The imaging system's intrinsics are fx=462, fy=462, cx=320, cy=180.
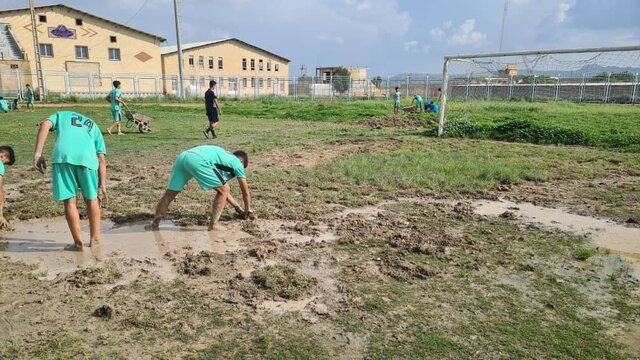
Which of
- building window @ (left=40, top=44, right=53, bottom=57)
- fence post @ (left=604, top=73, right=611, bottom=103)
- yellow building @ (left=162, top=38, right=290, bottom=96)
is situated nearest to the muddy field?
fence post @ (left=604, top=73, right=611, bottom=103)

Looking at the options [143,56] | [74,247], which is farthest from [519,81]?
[143,56]

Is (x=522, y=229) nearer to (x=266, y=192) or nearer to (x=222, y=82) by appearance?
(x=266, y=192)

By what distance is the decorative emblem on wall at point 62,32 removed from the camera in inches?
1623

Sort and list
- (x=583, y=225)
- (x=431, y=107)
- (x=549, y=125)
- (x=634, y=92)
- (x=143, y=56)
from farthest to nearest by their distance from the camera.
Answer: (x=143, y=56)
(x=431, y=107)
(x=634, y=92)
(x=549, y=125)
(x=583, y=225)

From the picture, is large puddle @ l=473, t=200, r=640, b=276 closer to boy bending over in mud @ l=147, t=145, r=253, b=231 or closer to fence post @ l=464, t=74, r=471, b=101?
boy bending over in mud @ l=147, t=145, r=253, b=231

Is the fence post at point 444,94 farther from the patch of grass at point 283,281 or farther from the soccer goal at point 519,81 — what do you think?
the patch of grass at point 283,281

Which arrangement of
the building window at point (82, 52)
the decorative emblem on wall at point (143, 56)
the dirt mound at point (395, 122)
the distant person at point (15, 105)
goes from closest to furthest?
1. the dirt mound at point (395, 122)
2. the distant person at point (15, 105)
3. the building window at point (82, 52)
4. the decorative emblem on wall at point (143, 56)

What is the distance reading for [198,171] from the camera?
5422mm

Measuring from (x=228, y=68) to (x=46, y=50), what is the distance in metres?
20.8

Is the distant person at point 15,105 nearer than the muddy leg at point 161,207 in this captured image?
No

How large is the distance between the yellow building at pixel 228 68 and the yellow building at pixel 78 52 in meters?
3.31

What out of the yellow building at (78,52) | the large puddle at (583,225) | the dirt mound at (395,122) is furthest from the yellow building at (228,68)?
the large puddle at (583,225)

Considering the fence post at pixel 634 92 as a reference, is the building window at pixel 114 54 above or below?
above

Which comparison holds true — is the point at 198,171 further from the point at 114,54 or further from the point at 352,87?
the point at 114,54
